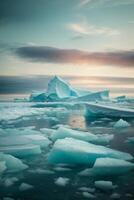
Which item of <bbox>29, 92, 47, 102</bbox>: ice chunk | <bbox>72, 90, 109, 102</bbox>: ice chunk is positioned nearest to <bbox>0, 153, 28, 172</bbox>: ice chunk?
<bbox>72, 90, 109, 102</bbox>: ice chunk

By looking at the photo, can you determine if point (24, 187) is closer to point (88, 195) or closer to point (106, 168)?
point (88, 195)

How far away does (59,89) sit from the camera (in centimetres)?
1337

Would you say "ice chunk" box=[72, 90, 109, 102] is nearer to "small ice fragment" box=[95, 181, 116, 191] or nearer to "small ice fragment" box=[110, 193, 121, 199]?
"small ice fragment" box=[95, 181, 116, 191]

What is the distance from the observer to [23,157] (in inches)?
131

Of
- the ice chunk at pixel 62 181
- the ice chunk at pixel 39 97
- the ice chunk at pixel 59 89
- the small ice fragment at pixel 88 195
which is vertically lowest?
the small ice fragment at pixel 88 195

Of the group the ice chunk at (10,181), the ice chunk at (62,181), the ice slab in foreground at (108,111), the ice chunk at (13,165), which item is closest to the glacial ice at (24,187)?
the ice chunk at (10,181)

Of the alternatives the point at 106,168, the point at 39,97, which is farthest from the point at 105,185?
the point at 39,97

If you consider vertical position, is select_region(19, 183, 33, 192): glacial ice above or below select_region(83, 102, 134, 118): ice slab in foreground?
below

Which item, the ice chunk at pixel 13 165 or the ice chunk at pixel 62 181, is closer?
the ice chunk at pixel 62 181

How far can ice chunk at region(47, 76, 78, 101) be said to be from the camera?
13.1 metres

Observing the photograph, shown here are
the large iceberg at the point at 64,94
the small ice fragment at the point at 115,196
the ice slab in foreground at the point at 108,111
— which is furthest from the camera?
the large iceberg at the point at 64,94

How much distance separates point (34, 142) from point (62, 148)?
75 centimetres

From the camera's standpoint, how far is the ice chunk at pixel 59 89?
13143 millimetres

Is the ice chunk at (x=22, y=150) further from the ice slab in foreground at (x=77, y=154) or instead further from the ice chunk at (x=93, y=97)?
the ice chunk at (x=93, y=97)
